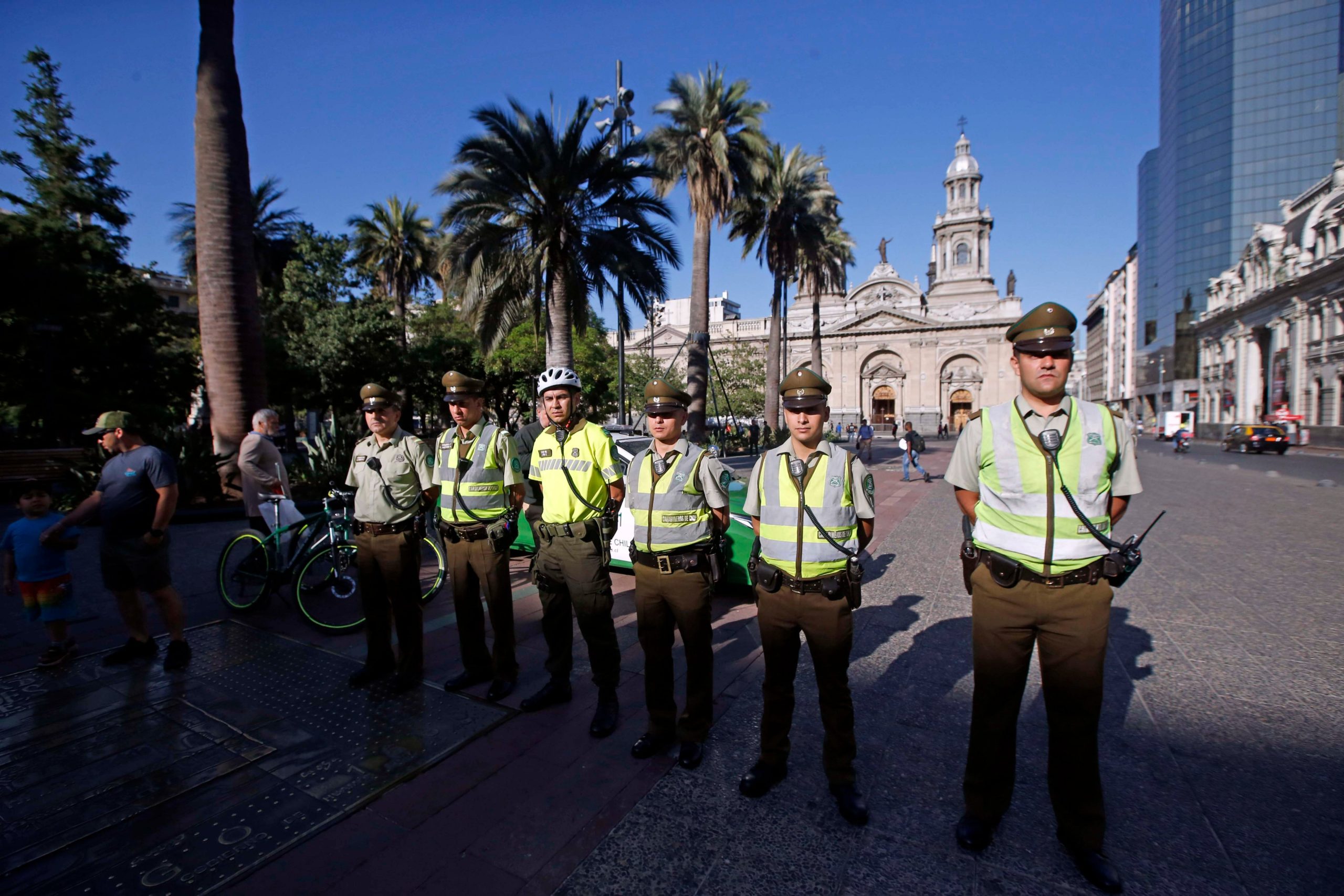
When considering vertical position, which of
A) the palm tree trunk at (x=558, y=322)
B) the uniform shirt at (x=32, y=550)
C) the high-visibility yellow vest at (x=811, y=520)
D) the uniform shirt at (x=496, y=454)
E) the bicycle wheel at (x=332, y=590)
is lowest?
the bicycle wheel at (x=332, y=590)

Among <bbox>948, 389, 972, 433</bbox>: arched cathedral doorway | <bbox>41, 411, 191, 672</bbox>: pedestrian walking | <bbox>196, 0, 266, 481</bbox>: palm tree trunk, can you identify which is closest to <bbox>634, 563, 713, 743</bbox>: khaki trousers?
<bbox>41, 411, 191, 672</bbox>: pedestrian walking

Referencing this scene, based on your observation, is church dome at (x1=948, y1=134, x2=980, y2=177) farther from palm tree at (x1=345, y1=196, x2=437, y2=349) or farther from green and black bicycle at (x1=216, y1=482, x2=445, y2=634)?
green and black bicycle at (x1=216, y1=482, x2=445, y2=634)

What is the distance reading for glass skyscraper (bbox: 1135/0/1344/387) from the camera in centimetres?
7131

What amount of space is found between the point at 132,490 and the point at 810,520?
14.7 ft

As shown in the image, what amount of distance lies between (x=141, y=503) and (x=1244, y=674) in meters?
7.37

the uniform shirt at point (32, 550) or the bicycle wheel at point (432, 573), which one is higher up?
the uniform shirt at point (32, 550)

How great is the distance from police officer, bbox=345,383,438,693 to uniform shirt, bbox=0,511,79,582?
6.55ft

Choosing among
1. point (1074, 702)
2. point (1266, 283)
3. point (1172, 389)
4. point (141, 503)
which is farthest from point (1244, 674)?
point (1172, 389)

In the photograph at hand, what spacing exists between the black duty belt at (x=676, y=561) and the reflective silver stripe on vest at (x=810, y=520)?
367 mm

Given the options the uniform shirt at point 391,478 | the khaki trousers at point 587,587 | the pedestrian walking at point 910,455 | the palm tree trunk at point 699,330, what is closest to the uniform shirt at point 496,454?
the uniform shirt at point 391,478

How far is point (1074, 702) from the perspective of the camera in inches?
98.7

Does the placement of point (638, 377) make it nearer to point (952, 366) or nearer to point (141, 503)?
point (141, 503)

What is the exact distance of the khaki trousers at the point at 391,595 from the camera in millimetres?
4148

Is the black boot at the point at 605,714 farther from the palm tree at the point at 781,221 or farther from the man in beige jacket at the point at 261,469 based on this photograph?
the palm tree at the point at 781,221
